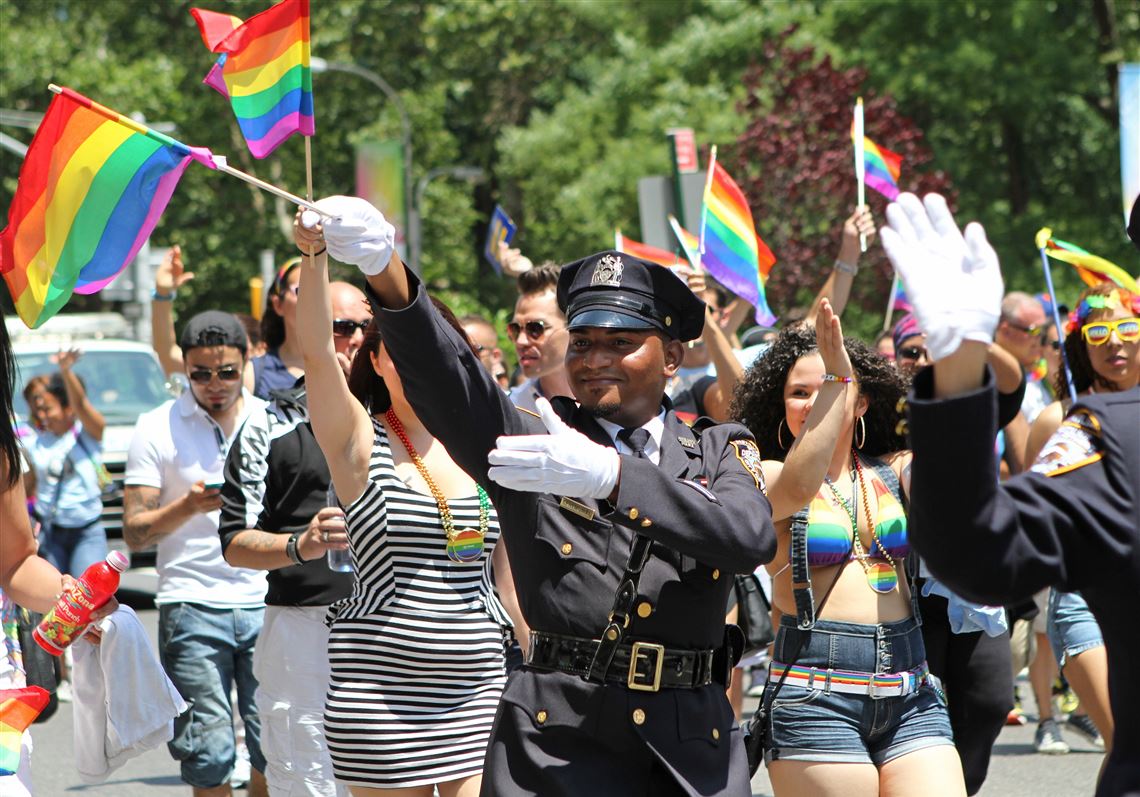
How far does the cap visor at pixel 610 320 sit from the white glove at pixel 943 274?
1169 mm

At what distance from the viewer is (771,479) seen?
189 inches

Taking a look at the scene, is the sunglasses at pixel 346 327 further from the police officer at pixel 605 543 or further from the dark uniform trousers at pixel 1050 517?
the dark uniform trousers at pixel 1050 517

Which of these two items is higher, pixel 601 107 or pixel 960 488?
pixel 601 107

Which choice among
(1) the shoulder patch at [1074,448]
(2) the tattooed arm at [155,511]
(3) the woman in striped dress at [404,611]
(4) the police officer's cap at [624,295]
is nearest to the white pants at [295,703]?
(2) the tattooed arm at [155,511]

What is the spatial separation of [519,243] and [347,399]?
31.6 m

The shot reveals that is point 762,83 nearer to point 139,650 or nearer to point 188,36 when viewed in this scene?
point 188,36

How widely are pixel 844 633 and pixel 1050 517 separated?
7.44ft

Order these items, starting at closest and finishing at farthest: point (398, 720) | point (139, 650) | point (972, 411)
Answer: point (972, 411)
point (139, 650)
point (398, 720)

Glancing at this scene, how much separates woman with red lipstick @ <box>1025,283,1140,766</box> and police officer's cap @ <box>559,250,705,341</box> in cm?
288

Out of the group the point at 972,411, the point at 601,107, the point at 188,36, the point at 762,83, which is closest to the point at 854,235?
the point at 972,411

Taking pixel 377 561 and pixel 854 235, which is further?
pixel 854 235

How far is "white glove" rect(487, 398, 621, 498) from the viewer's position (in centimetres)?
321

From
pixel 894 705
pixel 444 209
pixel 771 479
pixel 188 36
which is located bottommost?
pixel 894 705

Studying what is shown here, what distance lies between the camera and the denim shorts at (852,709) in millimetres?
4594
